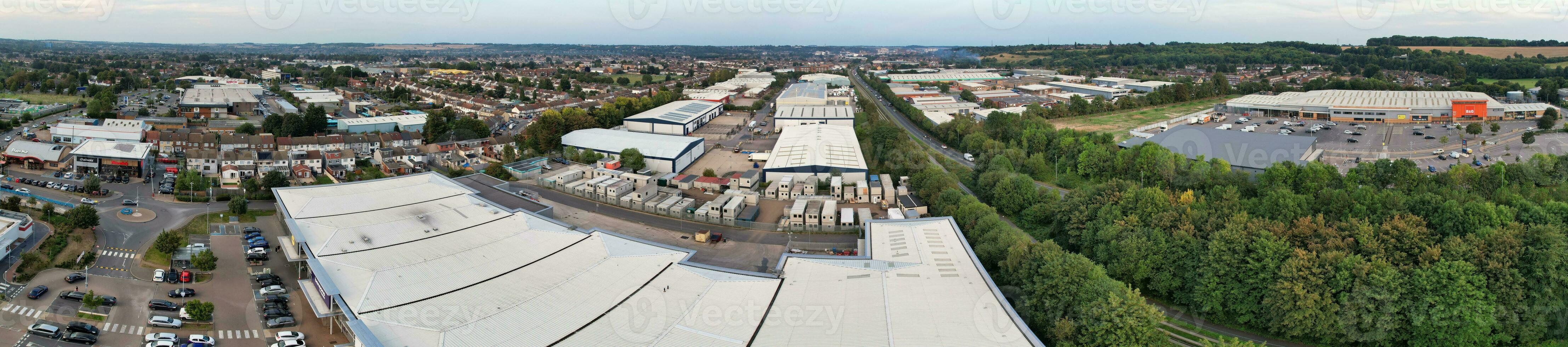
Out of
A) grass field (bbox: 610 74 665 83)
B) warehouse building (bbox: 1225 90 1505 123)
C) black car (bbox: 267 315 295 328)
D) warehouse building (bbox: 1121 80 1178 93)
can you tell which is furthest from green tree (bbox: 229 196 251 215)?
grass field (bbox: 610 74 665 83)

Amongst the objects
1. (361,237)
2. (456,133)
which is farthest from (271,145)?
(361,237)

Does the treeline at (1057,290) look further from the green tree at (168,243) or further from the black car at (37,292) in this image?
the black car at (37,292)

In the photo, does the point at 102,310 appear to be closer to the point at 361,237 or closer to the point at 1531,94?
the point at 361,237

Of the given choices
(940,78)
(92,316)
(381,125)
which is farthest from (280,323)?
(940,78)

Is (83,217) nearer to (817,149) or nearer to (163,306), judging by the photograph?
(163,306)

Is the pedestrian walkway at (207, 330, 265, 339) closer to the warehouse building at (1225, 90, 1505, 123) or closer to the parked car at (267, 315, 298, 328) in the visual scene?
the parked car at (267, 315, 298, 328)
